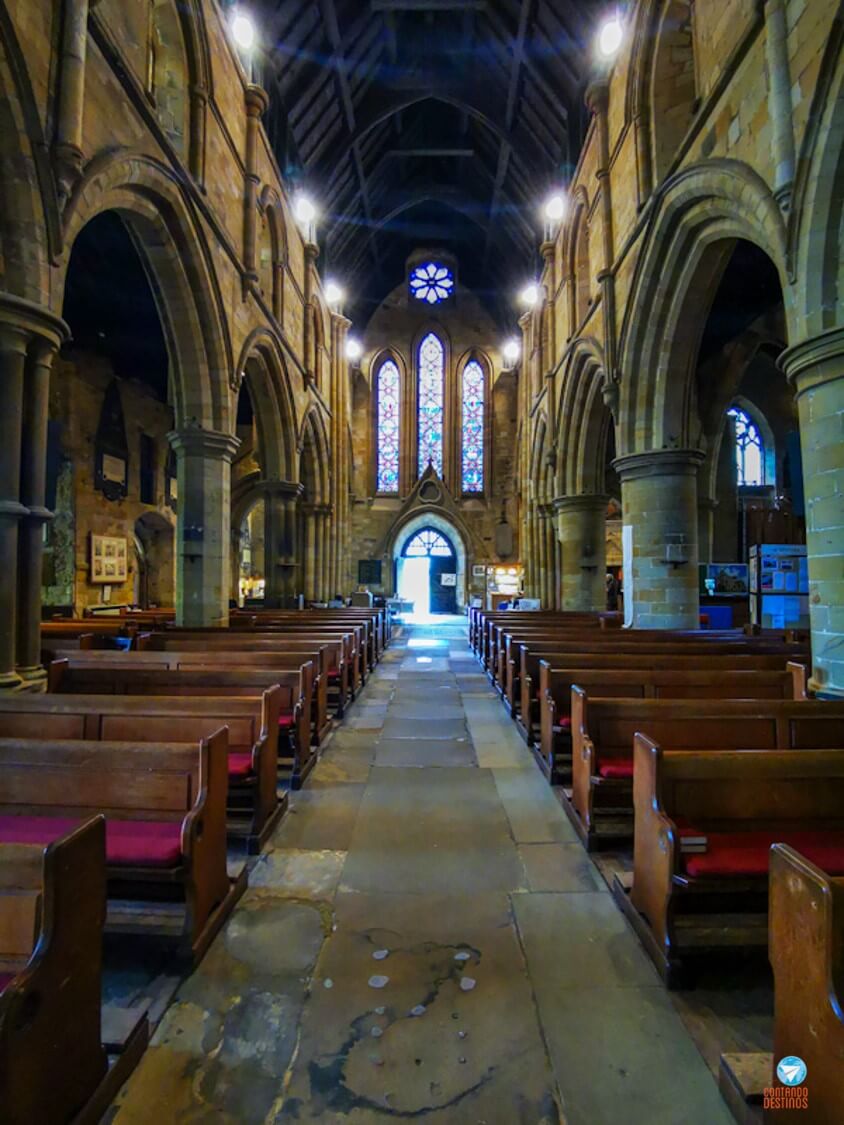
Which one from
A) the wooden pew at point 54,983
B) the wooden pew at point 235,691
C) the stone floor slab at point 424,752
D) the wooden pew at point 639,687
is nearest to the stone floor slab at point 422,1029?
the wooden pew at point 54,983

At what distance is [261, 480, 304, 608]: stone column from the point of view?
42.0ft

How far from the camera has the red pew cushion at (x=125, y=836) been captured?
2172mm

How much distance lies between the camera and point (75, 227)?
512cm

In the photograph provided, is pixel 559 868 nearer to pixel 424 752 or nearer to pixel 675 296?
pixel 424 752

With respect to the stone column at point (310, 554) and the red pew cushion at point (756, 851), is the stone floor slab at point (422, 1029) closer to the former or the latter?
the red pew cushion at point (756, 851)

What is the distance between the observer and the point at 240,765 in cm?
321

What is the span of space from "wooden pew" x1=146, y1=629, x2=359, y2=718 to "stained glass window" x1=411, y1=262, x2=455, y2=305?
63.4 feet

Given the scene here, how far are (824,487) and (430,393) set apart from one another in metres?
19.6

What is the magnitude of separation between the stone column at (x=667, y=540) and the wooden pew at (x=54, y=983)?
25.5ft

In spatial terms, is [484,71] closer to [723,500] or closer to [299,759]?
[723,500]

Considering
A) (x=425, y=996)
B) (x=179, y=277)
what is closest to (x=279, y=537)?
(x=179, y=277)

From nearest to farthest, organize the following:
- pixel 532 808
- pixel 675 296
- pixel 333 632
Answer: pixel 532 808, pixel 333 632, pixel 675 296

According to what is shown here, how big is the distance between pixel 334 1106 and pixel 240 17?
1277cm

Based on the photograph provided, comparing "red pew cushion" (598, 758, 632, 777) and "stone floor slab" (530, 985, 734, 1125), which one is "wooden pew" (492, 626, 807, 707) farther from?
"stone floor slab" (530, 985, 734, 1125)
